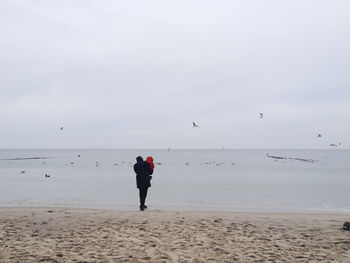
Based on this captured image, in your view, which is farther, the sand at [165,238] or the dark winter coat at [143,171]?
the dark winter coat at [143,171]

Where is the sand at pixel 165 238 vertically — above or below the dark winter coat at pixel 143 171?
below

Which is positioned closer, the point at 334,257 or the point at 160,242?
the point at 334,257

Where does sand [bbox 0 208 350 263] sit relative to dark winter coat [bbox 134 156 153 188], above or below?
below

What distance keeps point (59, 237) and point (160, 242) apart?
2884 mm

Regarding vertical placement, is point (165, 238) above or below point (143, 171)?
below

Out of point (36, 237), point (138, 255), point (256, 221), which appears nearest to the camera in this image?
point (138, 255)

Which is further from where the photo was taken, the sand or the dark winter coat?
the dark winter coat

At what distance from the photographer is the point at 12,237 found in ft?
25.8

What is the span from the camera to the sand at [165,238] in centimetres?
641

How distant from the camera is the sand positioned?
641 cm

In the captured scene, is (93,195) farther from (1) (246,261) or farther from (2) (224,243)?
(1) (246,261)

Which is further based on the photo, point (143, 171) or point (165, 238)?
point (143, 171)

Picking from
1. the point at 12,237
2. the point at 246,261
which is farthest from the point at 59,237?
the point at 246,261

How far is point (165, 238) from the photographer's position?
786cm
